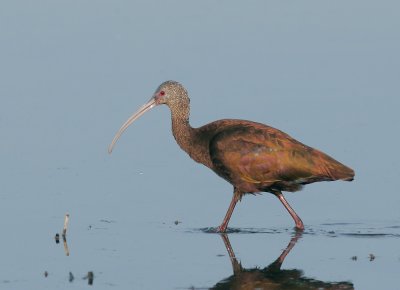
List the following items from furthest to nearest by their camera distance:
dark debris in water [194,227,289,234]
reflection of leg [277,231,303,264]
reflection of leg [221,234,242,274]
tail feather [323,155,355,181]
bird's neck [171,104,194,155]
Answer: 1. bird's neck [171,104,194,155]
2. tail feather [323,155,355,181]
3. dark debris in water [194,227,289,234]
4. reflection of leg [277,231,303,264]
5. reflection of leg [221,234,242,274]

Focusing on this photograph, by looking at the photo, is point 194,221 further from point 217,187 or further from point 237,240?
point 217,187

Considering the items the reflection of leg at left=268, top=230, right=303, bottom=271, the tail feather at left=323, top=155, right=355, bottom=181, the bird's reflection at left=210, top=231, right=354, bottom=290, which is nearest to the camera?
the bird's reflection at left=210, top=231, right=354, bottom=290

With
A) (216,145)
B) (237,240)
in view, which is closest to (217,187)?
(216,145)

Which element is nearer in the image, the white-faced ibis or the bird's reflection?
the bird's reflection

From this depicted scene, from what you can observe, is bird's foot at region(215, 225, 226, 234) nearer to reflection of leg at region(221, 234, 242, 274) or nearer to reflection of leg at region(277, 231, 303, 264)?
reflection of leg at region(221, 234, 242, 274)

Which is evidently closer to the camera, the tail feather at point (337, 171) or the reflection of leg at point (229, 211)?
the reflection of leg at point (229, 211)

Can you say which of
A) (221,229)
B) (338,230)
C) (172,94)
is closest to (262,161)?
(221,229)

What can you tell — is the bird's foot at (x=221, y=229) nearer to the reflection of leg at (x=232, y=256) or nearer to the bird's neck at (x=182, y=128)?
the reflection of leg at (x=232, y=256)

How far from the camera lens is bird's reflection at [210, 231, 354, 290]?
11219 millimetres

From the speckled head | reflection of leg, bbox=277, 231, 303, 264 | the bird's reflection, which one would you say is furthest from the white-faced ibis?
the bird's reflection

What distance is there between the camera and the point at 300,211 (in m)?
14.9

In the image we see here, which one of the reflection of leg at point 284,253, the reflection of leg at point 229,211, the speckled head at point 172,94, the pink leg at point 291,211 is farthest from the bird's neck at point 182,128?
the reflection of leg at point 284,253

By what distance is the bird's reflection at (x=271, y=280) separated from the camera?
1122 centimetres

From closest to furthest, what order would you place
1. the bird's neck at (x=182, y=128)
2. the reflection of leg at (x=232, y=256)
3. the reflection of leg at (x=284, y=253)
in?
the reflection of leg at (x=232, y=256) → the reflection of leg at (x=284, y=253) → the bird's neck at (x=182, y=128)
